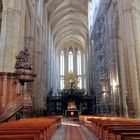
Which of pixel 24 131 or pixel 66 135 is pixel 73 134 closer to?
pixel 66 135

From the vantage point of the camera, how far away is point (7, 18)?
495 inches

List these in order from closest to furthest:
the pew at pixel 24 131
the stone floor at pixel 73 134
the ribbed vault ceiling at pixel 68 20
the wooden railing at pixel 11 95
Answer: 1. the pew at pixel 24 131
2. the stone floor at pixel 73 134
3. the wooden railing at pixel 11 95
4. the ribbed vault ceiling at pixel 68 20

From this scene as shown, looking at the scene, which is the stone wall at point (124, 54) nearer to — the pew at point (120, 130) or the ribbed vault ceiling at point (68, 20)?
the pew at point (120, 130)

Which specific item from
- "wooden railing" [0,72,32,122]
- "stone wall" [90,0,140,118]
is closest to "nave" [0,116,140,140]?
"wooden railing" [0,72,32,122]

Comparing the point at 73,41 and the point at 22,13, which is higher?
the point at 73,41

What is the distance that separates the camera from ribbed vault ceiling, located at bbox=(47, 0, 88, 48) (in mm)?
30441

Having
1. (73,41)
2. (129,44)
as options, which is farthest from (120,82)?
(73,41)

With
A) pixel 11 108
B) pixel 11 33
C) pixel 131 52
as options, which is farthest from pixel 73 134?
pixel 11 33

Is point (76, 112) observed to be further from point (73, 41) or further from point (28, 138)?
point (28, 138)

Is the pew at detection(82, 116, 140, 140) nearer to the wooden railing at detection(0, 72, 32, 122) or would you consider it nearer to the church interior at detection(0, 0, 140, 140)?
the church interior at detection(0, 0, 140, 140)

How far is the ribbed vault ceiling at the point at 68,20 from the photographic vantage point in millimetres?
30441

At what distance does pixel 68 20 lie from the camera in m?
36.0

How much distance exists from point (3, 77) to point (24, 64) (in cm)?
118

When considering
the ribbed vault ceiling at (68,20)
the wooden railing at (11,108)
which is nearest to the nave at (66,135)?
the wooden railing at (11,108)
